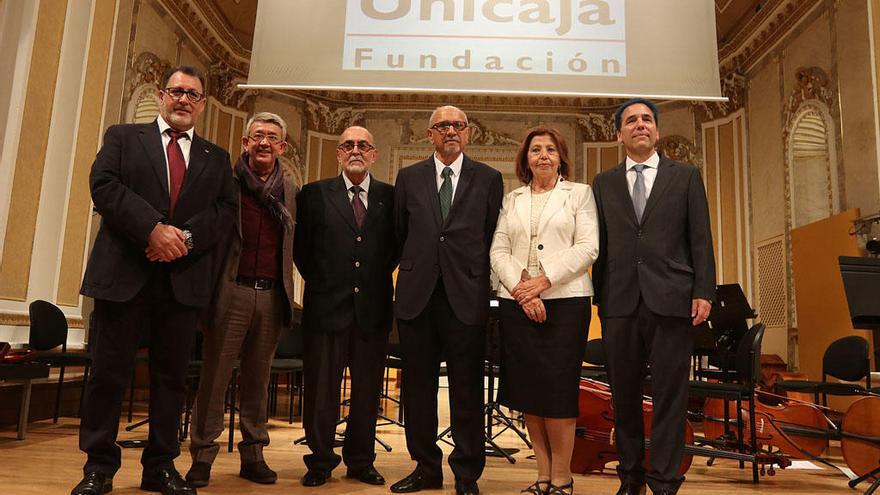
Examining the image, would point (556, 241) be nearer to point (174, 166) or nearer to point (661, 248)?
point (661, 248)

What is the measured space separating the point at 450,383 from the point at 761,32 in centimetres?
874

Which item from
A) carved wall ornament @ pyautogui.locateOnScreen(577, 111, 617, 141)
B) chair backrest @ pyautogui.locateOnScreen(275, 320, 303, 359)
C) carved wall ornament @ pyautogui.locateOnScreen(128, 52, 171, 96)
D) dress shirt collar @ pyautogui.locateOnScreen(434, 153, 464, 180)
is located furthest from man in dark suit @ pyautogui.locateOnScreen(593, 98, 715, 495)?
carved wall ornament @ pyautogui.locateOnScreen(577, 111, 617, 141)

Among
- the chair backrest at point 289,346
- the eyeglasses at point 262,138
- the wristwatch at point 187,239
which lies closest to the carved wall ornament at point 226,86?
the chair backrest at point 289,346

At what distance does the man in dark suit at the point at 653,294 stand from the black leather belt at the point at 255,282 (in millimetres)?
1390

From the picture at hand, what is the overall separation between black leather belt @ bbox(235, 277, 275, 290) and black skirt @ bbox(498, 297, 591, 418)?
106cm

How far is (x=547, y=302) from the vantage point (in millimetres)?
2543

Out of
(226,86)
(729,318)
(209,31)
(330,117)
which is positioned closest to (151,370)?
(729,318)

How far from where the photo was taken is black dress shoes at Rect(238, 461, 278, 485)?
278 cm

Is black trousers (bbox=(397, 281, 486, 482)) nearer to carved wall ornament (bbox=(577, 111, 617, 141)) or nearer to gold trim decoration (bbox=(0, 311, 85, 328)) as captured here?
gold trim decoration (bbox=(0, 311, 85, 328))

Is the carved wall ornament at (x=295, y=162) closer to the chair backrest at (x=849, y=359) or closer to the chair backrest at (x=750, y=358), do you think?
the chair backrest at (x=849, y=359)

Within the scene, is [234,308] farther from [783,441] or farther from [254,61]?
[783,441]

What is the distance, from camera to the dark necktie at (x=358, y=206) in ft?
9.82

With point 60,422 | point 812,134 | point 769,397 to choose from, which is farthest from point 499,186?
point 812,134

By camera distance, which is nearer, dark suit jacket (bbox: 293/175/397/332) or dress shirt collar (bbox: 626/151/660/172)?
dress shirt collar (bbox: 626/151/660/172)
